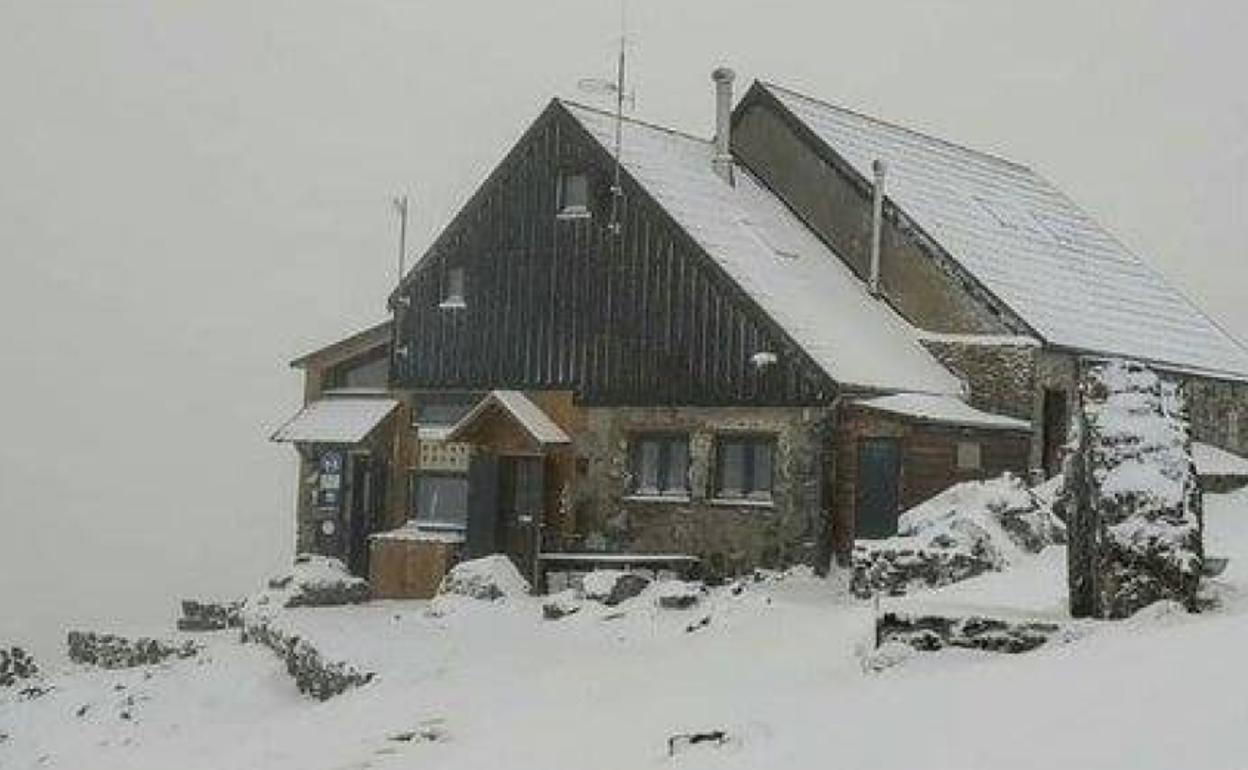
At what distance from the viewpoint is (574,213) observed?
26.3m

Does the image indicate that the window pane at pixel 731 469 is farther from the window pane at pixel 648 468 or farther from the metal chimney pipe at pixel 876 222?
the metal chimney pipe at pixel 876 222

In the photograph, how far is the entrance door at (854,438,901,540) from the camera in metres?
22.9

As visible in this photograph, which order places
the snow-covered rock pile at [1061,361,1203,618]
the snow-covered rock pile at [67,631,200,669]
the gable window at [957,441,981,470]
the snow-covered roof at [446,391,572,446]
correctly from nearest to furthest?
1. the snow-covered rock pile at [1061,361,1203,618]
2. the snow-covered rock pile at [67,631,200,669]
3. the gable window at [957,441,981,470]
4. the snow-covered roof at [446,391,572,446]

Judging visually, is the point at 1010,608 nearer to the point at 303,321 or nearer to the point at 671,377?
the point at 671,377

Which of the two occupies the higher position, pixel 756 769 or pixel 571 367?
pixel 571 367

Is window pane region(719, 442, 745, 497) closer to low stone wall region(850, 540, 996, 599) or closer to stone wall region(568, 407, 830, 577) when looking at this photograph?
stone wall region(568, 407, 830, 577)

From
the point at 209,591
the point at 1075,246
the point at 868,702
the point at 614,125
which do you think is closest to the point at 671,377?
the point at 614,125

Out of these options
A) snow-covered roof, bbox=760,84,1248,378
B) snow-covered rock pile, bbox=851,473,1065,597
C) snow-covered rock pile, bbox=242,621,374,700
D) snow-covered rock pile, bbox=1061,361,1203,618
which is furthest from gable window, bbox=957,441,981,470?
snow-covered rock pile, bbox=1061,361,1203,618

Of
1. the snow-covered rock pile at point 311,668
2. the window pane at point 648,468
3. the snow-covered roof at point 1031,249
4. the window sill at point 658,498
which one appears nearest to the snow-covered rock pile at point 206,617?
the snow-covered rock pile at point 311,668

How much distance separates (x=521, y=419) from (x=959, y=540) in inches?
368

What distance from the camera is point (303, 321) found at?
14462cm

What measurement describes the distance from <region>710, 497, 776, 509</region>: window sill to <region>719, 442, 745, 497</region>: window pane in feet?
0.45

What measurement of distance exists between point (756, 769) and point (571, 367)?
17040mm

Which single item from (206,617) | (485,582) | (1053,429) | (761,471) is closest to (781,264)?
(761,471)
